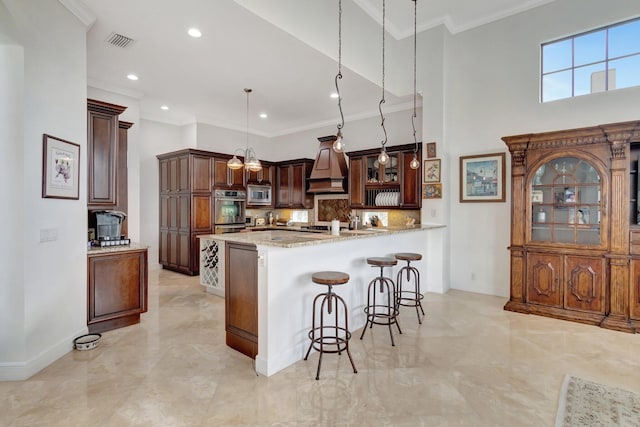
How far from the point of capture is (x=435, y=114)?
534 centimetres

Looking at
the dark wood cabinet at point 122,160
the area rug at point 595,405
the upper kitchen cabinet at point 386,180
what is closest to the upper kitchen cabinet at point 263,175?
the upper kitchen cabinet at point 386,180

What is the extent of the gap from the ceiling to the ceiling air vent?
0.06m

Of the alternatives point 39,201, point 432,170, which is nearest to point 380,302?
point 432,170

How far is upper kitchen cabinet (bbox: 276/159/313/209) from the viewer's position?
7.79 m

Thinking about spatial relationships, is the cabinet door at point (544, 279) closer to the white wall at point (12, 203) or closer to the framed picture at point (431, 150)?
the framed picture at point (431, 150)

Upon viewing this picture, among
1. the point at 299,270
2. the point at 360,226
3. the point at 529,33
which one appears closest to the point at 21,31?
Answer: the point at 299,270

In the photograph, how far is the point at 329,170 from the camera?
6969 millimetres

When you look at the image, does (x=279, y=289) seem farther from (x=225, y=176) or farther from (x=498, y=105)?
(x=225, y=176)

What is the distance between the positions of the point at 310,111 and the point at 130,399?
6.03 meters

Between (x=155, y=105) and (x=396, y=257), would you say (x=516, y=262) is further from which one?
(x=155, y=105)

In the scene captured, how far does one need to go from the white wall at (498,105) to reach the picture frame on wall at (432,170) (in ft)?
1.02

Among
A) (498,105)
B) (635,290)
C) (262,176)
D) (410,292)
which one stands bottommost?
(410,292)

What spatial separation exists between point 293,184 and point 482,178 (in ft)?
14.2

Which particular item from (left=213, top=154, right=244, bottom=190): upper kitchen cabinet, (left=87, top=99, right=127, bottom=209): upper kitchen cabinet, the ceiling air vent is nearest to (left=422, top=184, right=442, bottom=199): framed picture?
(left=213, top=154, right=244, bottom=190): upper kitchen cabinet
